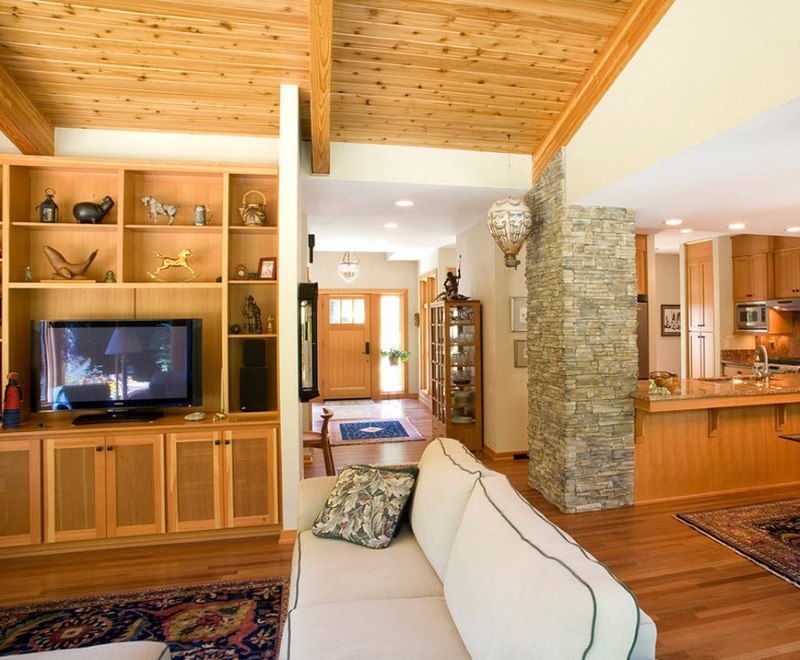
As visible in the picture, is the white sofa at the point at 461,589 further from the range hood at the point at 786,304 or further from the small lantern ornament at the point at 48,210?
the range hood at the point at 786,304

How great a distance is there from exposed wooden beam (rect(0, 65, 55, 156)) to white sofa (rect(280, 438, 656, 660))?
124 inches

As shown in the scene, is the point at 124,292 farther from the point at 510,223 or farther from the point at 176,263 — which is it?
the point at 510,223

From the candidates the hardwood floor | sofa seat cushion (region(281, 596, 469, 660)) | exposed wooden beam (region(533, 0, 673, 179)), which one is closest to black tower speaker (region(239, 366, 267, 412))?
the hardwood floor

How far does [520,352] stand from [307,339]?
2.69 m

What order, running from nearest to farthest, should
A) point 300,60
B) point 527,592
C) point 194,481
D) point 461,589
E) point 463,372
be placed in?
point 527,592, point 461,589, point 300,60, point 194,481, point 463,372

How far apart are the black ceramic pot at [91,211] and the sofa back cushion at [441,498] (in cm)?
289

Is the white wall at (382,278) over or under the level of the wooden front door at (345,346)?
over

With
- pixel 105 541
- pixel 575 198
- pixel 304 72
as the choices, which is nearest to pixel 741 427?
pixel 575 198

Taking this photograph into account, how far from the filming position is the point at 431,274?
28.6 feet

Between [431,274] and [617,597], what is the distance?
7747 millimetres

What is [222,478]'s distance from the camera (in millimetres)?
3475

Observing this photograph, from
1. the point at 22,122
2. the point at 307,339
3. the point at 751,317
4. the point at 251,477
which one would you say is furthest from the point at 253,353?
the point at 751,317

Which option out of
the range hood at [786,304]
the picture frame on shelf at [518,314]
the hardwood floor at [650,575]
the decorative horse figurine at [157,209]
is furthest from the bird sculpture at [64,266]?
the range hood at [786,304]

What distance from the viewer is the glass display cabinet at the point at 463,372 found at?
596 centimetres
